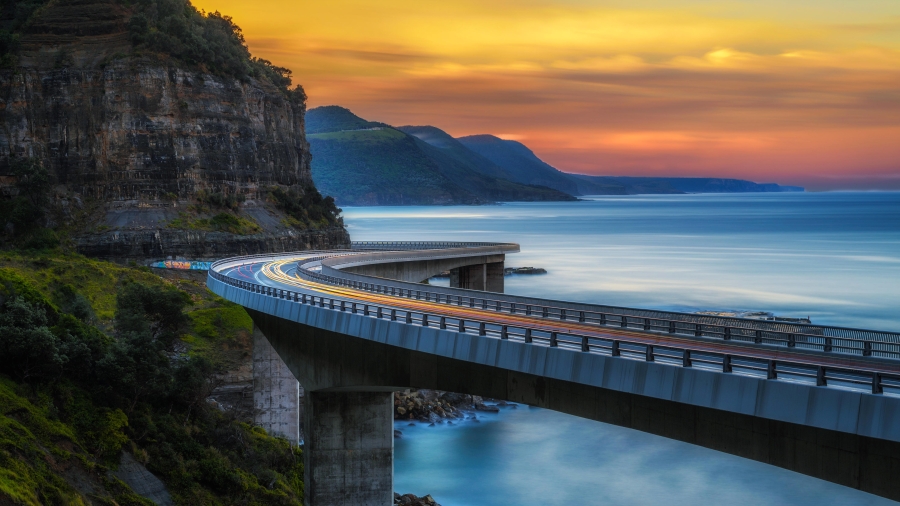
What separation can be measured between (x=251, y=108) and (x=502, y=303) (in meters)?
77.7

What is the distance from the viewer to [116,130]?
9588 centimetres

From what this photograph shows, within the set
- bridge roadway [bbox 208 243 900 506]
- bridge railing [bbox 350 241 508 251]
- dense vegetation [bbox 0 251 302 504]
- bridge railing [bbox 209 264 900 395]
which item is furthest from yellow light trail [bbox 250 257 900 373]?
bridge railing [bbox 350 241 508 251]

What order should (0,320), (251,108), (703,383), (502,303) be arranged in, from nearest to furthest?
(703,383) < (502,303) < (0,320) < (251,108)

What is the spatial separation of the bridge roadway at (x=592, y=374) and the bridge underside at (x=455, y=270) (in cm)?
3313

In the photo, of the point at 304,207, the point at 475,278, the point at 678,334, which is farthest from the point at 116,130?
the point at 678,334

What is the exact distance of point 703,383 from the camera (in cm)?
2138

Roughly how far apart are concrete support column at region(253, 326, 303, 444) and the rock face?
3817 centimetres

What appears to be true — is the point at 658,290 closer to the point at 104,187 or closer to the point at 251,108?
the point at 251,108

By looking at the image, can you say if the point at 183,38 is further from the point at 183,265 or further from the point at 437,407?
the point at 437,407

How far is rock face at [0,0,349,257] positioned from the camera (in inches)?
3691

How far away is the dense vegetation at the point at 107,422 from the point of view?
1415 inches

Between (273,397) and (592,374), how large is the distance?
124 feet

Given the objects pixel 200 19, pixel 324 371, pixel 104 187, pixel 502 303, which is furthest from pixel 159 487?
pixel 200 19

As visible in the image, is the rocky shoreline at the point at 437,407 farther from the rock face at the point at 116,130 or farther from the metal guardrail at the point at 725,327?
the rock face at the point at 116,130
